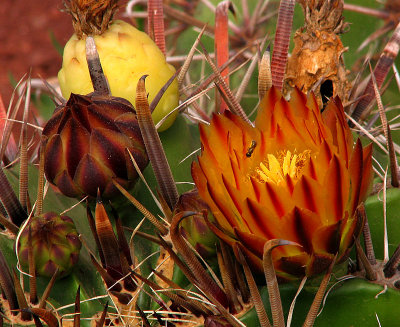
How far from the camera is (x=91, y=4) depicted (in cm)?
70

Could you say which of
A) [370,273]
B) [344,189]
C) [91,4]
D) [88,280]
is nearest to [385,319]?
[370,273]

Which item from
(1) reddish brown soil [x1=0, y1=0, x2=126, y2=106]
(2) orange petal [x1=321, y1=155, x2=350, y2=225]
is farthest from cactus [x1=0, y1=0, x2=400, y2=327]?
(1) reddish brown soil [x1=0, y1=0, x2=126, y2=106]

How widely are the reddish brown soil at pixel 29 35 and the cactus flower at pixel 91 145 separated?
2328 millimetres

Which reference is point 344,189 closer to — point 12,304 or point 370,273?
point 370,273

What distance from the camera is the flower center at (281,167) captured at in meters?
0.55

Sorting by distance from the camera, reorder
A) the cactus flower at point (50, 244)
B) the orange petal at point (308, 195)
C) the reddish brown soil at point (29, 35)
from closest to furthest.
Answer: the orange petal at point (308, 195), the cactus flower at point (50, 244), the reddish brown soil at point (29, 35)

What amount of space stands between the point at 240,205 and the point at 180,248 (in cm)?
6

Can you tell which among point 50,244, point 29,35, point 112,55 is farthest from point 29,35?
point 50,244

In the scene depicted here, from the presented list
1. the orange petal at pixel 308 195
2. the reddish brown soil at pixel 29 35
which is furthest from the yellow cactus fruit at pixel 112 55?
the reddish brown soil at pixel 29 35

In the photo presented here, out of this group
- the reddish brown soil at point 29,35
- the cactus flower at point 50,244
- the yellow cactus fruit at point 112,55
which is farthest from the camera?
the reddish brown soil at point 29,35

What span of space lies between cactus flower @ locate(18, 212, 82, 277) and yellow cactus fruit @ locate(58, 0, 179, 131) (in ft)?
0.58

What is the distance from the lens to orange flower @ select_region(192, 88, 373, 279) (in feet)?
1.65

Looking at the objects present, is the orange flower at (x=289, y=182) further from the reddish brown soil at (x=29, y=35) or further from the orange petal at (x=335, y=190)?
the reddish brown soil at (x=29, y=35)

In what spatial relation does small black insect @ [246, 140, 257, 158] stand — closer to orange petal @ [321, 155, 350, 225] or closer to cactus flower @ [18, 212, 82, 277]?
orange petal @ [321, 155, 350, 225]
